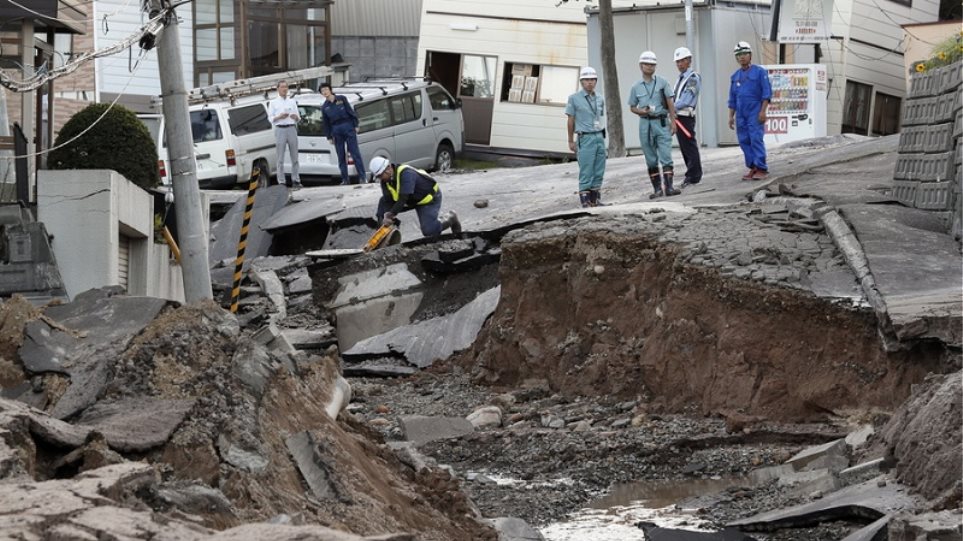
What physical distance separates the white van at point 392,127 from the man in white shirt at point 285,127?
67.5 inches

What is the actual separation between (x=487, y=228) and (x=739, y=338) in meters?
6.86

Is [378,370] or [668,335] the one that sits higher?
[668,335]

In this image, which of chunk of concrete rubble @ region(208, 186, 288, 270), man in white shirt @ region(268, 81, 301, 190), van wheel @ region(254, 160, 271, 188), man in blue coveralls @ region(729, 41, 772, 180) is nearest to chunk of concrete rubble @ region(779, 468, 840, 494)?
man in blue coveralls @ region(729, 41, 772, 180)

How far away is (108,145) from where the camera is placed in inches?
684

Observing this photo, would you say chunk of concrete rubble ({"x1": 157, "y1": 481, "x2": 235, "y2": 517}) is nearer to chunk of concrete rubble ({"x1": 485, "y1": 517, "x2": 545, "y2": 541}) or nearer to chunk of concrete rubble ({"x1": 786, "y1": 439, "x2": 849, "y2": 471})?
chunk of concrete rubble ({"x1": 485, "y1": 517, "x2": 545, "y2": 541})

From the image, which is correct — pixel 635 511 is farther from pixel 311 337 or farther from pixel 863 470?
pixel 311 337

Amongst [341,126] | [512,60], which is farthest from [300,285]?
[512,60]

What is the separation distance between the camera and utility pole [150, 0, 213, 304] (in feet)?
53.4

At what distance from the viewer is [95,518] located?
5.88 metres

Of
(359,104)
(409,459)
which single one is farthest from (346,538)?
(359,104)

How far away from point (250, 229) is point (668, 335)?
33.9ft

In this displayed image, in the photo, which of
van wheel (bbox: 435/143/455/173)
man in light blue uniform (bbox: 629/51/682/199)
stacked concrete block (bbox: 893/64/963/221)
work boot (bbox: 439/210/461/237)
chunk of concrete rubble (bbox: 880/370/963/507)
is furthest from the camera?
van wheel (bbox: 435/143/455/173)

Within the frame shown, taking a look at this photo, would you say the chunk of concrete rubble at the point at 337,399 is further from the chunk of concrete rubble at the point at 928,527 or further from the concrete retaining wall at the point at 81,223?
the concrete retaining wall at the point at 81,223

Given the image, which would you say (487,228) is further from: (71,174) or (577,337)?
(71,174)
